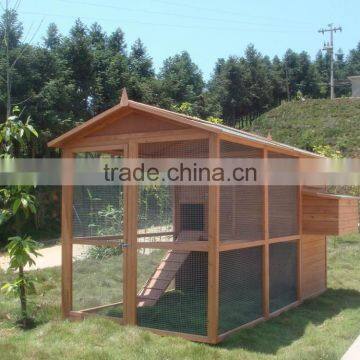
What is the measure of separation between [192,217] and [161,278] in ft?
3.15

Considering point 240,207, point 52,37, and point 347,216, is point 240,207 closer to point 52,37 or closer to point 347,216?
point 347,216

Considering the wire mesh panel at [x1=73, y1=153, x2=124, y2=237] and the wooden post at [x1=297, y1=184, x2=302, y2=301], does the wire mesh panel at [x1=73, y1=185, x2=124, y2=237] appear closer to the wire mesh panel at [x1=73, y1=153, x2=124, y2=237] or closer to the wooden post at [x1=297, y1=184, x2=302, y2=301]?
the wire mesh panel at [x1=73, y1=153, x2=124, y2=237]

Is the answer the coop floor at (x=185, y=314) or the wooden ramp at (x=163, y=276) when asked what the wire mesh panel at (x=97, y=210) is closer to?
the wooden ramp at (x=163, y=276)

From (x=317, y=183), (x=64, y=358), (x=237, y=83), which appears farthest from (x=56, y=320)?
(x=237, y=83)

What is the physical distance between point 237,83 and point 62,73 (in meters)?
33.1

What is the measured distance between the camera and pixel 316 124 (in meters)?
29.6

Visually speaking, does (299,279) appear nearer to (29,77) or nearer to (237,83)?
(29,77)

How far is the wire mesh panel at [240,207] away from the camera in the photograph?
18.9 feet

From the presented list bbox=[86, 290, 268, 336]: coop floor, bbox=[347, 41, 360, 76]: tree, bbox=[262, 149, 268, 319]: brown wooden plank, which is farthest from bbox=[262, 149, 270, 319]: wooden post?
bbox=[347, 41, 360, 76]: tree

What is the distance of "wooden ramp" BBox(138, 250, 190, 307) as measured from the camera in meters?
6.14

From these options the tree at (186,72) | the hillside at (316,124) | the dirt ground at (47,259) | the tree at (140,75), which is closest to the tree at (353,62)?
the tree at (186,72)

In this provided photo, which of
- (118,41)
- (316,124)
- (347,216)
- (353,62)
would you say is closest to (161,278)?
(347,216)

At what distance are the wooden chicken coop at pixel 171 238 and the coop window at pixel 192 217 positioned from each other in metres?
0.01

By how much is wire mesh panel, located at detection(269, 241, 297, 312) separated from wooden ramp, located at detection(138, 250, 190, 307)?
117 cm
